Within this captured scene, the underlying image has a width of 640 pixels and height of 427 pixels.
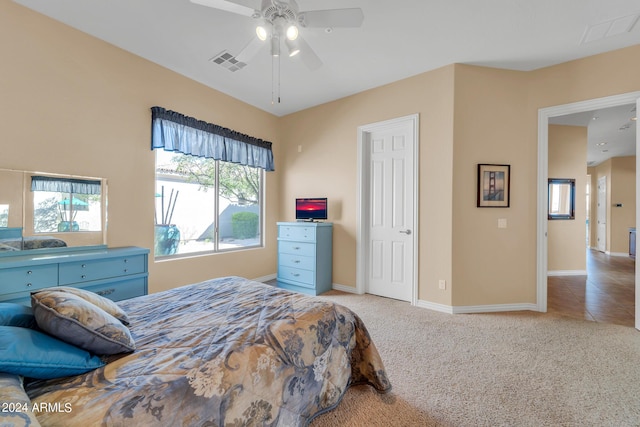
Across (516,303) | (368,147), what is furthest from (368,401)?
(368,147)

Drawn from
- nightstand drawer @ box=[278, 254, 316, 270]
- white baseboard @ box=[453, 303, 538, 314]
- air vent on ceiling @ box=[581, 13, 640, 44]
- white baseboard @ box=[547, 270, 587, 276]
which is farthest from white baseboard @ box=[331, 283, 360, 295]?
white baseboard @ box=[547, 270, 587, 276]

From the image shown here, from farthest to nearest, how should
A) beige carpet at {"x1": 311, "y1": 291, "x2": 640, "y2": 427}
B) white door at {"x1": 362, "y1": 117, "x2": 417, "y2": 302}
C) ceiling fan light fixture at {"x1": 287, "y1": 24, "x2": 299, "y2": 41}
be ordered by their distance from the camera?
white door at {"x1": 362, "y1": 117, "x2": 417, "y2": 302}
ceiling fan light fixture at {"x1": 287, "y1": 24, "x2": 299, "y2": 41}
beige carpet at {"x1": 311, "y1": 291, "x2": 640, "y2": 427}

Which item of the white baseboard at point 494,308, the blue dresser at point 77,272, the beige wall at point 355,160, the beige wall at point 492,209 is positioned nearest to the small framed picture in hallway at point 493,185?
the beige wall at point 492,209

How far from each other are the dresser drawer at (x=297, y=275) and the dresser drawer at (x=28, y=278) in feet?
8.51

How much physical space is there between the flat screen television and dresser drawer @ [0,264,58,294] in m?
2.86

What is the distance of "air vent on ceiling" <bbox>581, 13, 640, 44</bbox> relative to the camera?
2385mm

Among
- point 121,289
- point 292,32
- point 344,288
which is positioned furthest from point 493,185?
point 121,289

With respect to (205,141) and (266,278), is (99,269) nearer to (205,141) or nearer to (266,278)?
(205,141)

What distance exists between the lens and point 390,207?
3820 millimetres

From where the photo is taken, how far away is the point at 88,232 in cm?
267

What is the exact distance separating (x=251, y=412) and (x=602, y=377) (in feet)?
8.31

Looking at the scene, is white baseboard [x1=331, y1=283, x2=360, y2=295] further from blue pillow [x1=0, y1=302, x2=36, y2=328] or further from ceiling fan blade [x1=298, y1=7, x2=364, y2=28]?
blue pillow [x1=0, y1=302, x2=36, y2=328]

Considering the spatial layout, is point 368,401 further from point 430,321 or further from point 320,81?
point 320,81

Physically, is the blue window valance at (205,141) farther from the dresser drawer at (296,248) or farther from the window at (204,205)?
the dresser drawer at (296,248)
